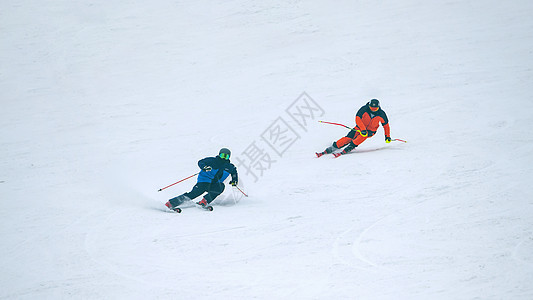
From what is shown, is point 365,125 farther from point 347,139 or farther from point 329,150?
point 329,150

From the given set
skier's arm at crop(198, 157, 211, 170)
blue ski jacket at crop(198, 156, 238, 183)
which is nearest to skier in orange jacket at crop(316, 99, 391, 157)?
blue ski jacket at crop(198, 156, 238, 183)

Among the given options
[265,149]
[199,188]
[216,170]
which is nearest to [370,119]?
[265,149]

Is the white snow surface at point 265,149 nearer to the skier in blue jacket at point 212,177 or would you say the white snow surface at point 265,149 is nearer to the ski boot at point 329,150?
the skier in blue jacket at point 212,177

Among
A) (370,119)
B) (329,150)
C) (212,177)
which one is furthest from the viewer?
(329,150)

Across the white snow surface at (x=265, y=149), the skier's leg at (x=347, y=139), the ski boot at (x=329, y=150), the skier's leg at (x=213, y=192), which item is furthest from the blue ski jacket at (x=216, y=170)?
the skier's leg at (x=347, y=139)

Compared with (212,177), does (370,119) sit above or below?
above

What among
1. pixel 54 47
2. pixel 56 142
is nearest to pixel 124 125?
pixel 56 142

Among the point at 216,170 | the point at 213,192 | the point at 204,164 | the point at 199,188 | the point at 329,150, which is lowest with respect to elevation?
the point at 329,150

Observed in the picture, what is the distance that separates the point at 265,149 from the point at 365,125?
2.85 meters

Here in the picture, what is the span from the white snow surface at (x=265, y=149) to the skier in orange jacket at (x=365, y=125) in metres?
0.37

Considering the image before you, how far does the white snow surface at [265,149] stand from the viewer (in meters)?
6.00

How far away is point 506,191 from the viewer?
8.03 m

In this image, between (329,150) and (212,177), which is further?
(329,150)

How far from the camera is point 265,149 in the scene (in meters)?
12.2
